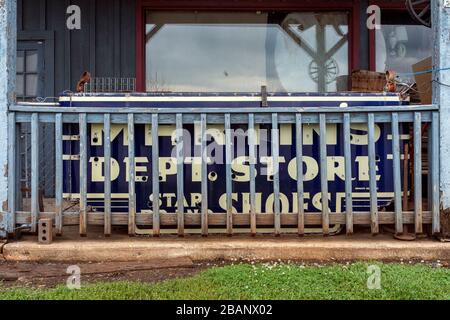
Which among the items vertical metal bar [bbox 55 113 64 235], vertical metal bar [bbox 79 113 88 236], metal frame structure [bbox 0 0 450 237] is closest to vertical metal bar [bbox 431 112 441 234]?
metal frame structure [bbox 0 0 450 237]

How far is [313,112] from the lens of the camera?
4.13 metres

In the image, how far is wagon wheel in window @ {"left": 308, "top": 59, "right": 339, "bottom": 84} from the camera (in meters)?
7.60

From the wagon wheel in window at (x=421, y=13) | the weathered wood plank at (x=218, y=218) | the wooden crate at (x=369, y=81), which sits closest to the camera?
the weathered wood plank at (x=218, y=218)

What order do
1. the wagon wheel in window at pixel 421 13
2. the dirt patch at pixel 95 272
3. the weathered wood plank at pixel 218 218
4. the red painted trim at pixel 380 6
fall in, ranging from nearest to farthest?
the dirt patch at pixel 95 272 < the weathered wood plank at pixel 218 218 < the wagon wheel in window at pixel 421 13 < the red painted trim at pixel 380 6

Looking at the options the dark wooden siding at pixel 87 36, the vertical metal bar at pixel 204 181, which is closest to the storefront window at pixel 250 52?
the dark wooden siding at pixel 87 36

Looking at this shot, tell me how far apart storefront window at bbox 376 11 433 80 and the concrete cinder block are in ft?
18.2

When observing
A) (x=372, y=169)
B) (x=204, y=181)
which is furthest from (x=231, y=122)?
(x=372, y=169)

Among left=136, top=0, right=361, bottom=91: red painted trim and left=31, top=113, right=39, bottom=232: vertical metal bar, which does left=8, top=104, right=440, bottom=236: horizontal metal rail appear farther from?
left=136, top=0, right=361, bottom=91: red painted trim

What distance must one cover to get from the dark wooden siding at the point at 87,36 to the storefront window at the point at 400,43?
12.7 feet

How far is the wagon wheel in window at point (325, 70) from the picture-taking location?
760cm

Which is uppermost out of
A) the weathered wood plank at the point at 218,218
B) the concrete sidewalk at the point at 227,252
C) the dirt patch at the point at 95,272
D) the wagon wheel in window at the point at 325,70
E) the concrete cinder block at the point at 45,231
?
the wagon wheel in window at the point at 325,70

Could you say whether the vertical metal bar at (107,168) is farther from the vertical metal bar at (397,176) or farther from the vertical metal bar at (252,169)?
the vertical metal bar at (397,176)

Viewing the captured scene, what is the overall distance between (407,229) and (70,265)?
9.66 feet

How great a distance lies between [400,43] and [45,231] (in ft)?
20.0
